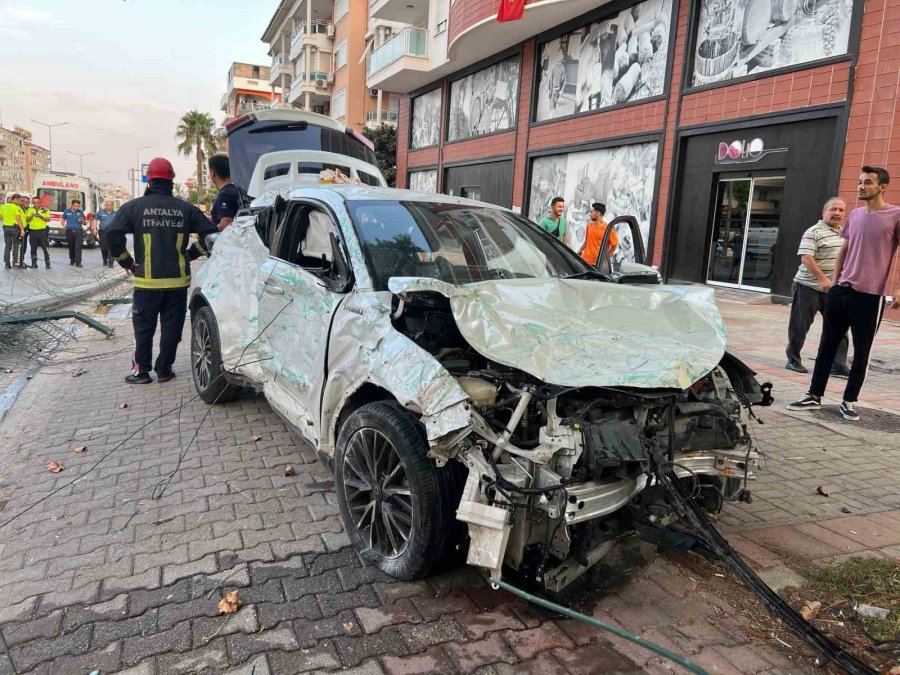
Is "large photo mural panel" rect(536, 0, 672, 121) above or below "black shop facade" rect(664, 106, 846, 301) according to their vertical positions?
above

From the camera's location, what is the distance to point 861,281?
17.1ft

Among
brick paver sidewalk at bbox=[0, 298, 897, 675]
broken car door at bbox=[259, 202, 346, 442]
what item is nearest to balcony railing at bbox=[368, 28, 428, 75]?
broken car door at bbox=[259, 202, 346, 442]

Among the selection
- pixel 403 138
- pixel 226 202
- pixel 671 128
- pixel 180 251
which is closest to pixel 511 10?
pixel 671 128

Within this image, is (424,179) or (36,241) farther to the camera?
(424,179)

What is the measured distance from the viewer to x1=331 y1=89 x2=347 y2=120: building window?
40.4m

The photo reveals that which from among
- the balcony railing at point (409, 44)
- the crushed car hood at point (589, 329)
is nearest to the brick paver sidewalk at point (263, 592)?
the crushed car hood at point (589, 329)

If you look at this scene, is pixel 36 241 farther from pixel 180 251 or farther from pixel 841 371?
pixel 841 371

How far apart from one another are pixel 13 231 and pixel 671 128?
17.3 meters

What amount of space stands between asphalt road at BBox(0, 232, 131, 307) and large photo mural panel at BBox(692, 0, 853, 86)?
13.7 m

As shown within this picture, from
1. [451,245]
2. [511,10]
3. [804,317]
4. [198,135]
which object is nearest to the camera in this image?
[451,245]

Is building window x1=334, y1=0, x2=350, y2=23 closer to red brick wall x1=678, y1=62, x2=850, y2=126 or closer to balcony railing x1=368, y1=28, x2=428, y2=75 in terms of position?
balcony railing x1=368, y1=28, x2=428, y2=75

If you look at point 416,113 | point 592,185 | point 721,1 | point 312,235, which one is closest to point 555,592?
point 312,235

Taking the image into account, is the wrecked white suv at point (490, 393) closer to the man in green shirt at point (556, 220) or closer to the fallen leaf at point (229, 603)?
the fallen leaf at point (229, 603)

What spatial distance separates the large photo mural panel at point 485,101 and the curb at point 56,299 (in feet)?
41.4
